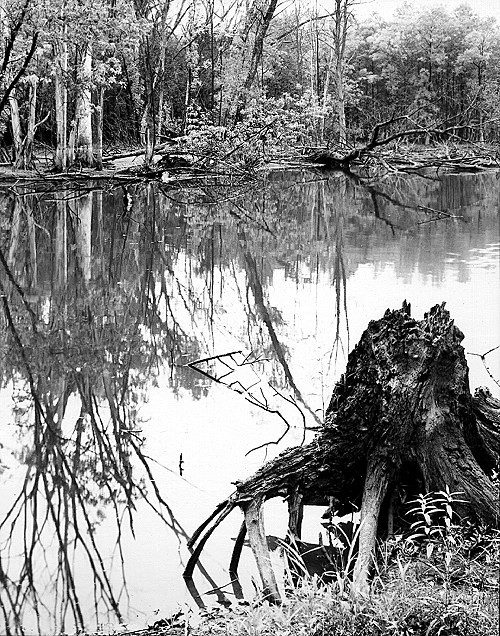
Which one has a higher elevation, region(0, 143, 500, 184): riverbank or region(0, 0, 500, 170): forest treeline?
region(0, 0, 500, 170): forest treeline

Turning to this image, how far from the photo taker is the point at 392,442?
3.79 m

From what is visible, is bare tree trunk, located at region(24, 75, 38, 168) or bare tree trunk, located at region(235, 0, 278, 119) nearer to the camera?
bare tree trunk, located at region(24, 75, 38, 168)

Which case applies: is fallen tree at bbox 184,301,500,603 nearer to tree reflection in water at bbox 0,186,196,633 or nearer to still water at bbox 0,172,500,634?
still water at bbox 0,172,500,634

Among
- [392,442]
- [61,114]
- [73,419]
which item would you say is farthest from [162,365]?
[61,114]

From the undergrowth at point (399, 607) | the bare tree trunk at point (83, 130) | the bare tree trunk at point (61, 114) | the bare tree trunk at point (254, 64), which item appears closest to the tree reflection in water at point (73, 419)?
the undergrowth at point (399, 607)

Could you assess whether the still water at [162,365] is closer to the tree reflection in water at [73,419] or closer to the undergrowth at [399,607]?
the tree reflection in water at [73,419]

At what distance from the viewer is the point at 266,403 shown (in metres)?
5.23

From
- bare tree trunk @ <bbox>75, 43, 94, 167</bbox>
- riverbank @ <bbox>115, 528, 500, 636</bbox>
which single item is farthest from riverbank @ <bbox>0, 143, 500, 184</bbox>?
riverbank @ <bbox>115, 528, 500, 636</bbox>

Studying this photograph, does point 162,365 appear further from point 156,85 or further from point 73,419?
point 156,85

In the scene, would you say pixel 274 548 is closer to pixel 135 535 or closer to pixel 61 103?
pixel 135 535

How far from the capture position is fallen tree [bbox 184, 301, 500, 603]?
374 centimetres

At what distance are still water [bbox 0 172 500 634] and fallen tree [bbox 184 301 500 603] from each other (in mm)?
266

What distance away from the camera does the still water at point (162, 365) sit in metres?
3.63

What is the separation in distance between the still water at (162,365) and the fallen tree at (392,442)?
27cm
